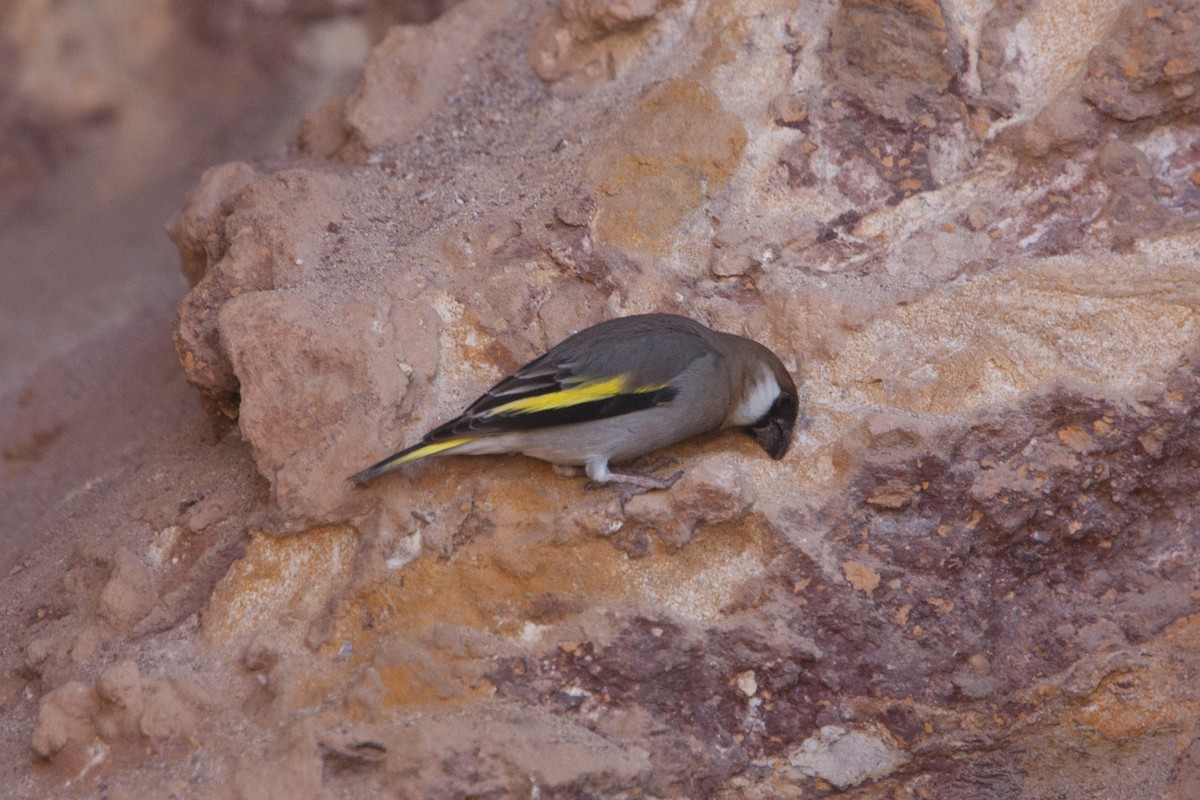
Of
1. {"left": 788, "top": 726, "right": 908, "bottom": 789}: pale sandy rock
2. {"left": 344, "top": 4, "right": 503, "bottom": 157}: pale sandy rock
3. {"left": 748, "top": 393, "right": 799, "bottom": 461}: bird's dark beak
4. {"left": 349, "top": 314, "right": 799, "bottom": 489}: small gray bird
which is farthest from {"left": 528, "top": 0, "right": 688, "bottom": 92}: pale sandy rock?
{"left": 788, "top": 726, "right": 908, "bottom": 789}: pale sandy rock

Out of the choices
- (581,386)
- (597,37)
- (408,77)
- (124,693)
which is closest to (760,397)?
(581,386)

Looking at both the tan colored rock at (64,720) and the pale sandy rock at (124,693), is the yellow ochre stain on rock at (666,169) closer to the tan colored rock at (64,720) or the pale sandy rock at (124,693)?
the pale sandy rock at (124,693)

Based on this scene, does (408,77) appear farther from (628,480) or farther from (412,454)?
(628,480)

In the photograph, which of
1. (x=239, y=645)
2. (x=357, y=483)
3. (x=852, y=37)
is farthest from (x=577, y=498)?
(x=852, y=37)

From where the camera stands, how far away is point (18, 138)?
7.92m

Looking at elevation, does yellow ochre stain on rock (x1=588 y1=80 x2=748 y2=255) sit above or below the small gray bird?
above

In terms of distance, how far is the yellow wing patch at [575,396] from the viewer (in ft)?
14.2

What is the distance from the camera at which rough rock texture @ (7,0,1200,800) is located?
13.3ft

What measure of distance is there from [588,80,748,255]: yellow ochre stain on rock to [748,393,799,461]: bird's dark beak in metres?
0.94

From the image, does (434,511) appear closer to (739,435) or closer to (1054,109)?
(739,435)

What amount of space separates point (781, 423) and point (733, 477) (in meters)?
0.37

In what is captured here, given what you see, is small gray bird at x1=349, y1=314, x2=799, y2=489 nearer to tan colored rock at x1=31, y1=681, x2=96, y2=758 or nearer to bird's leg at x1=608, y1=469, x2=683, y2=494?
bird's leg at x1=608, y1=469, x2=683, y2=494

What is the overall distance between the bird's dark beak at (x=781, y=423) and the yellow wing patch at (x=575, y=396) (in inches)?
16.3

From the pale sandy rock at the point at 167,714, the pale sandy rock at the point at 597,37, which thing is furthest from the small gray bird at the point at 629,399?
the pale sandy rock at the point at 597,37
